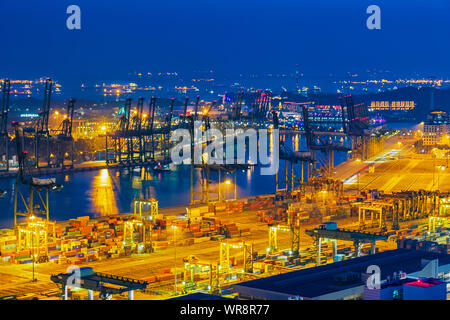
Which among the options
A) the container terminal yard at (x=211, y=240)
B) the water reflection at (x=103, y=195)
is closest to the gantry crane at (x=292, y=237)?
the container terminal yard at (x=211, y=240)

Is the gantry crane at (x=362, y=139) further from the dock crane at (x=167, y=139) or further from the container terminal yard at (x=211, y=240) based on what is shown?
the container terminal yard at (x=211, y=240)

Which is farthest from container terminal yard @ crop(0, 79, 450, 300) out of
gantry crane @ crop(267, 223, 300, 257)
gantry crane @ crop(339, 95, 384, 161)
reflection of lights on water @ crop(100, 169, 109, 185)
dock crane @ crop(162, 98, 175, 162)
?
gantry crane @ crop(339, 95, 384, 161)

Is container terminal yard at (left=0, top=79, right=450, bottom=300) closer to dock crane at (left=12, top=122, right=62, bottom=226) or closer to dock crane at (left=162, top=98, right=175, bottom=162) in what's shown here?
dock crane at (left=12, top=122, right=62, bottom=226)

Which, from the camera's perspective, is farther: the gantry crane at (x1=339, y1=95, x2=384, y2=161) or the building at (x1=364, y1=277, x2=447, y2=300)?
the gantry crane at (x1=339, y1=95, x2=384, y2=161)

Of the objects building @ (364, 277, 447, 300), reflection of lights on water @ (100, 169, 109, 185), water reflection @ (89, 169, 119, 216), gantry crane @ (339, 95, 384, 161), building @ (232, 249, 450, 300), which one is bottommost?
water reflection @ (89, 169, 119, 216)

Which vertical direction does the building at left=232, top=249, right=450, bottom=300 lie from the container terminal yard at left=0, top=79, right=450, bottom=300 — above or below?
above
